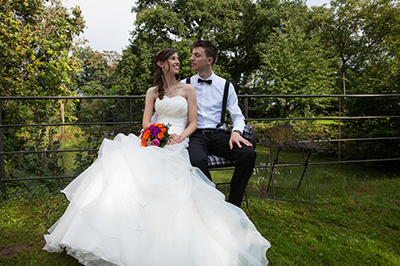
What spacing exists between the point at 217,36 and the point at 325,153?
39.7ft

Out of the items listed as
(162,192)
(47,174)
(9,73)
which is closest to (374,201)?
(162,192)

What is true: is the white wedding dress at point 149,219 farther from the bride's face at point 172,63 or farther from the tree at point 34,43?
the tree at point 34,43

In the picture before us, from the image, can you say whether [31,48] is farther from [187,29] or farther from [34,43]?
[187,29]

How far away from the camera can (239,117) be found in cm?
260

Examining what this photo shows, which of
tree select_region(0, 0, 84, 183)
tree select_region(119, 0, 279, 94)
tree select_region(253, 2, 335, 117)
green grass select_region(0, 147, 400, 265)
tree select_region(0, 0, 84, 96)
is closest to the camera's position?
green grass select_region(0, 147, 400, 265)

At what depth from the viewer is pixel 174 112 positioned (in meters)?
2.48

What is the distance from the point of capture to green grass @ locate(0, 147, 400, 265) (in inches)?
77.3

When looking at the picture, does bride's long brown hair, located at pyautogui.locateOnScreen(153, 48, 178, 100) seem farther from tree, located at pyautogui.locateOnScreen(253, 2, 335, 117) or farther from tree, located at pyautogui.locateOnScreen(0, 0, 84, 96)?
tree, located at pyautogui.locateOnScreen(253, 2, 335, 117)

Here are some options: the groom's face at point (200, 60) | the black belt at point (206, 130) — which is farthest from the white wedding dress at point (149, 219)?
the groom's face at point (200, 60)

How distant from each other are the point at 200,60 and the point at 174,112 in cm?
63

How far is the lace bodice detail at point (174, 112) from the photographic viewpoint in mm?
2459

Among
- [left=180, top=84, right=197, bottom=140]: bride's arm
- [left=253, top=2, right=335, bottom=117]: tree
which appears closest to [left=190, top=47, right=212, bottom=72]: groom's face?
[left=180, top=84, right=197, bottom=140]: bride's arm

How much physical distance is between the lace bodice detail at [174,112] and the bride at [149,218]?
0.53 m

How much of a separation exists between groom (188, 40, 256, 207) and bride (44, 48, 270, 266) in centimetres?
51
